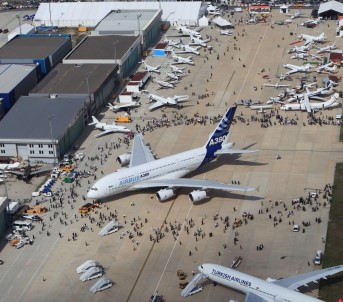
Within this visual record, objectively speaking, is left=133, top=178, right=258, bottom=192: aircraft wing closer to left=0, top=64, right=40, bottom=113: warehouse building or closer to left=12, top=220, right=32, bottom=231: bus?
left=12, top=220, right=32, bottom=231: bus

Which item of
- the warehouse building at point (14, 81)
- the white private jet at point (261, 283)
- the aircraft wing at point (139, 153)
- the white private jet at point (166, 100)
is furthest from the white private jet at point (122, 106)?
the white private jet at point (261, 283)

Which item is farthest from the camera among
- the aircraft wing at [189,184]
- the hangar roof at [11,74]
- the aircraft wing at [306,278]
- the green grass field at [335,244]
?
the hangar roof at [11,74]

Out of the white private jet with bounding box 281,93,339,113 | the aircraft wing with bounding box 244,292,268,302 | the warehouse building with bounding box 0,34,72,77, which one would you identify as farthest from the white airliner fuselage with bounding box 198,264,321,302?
the warehouse building with bounding box 0,34,72,77

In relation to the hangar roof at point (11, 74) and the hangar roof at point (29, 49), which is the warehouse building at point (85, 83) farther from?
the hangar roof at point (29, 49)

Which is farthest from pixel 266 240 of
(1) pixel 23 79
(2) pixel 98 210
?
(1) pixel 23 79

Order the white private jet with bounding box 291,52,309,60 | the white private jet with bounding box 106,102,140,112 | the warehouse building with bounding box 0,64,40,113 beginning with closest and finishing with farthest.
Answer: the warehouse building with bounding box 0,64,40,113 < the white private jet with bounding box 106,102,140,112 < the white private jet with bounding box 291,52,309,60

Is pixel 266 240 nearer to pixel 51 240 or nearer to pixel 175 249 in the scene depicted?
pixel 175 249
